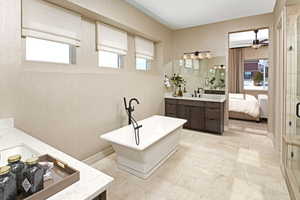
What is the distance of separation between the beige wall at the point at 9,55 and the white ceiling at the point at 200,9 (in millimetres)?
1991

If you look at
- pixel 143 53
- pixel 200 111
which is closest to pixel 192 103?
pixel 200 111

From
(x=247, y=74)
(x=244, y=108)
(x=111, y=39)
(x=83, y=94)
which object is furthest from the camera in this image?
(x=247, y=74)

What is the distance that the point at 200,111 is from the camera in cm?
406

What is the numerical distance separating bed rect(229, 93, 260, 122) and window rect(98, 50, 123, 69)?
154 inches

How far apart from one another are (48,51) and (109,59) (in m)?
1.10

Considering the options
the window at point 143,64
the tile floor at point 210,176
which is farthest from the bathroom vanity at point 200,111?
the window at point 143,64

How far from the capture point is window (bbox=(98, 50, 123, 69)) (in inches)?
118

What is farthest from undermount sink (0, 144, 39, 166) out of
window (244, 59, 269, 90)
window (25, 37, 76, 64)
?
window (244, 59, 269, 90)

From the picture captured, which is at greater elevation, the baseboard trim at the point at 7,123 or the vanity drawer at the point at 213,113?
the baseboard trim at the point at 7,123

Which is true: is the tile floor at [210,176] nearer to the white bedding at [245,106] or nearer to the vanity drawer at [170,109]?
the vanity drawer at [170,109]

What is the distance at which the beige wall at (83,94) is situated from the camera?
196 centimetres

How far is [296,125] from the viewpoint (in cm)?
224

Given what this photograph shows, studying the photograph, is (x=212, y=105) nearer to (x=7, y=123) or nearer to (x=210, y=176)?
(x=210, y=176)

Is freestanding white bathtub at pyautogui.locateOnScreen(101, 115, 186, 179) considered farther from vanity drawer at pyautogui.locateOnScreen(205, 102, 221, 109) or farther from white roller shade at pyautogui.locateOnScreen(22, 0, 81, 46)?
white roller shade at pyautogui.locateOnScreen(22, 0, 81, 46)
